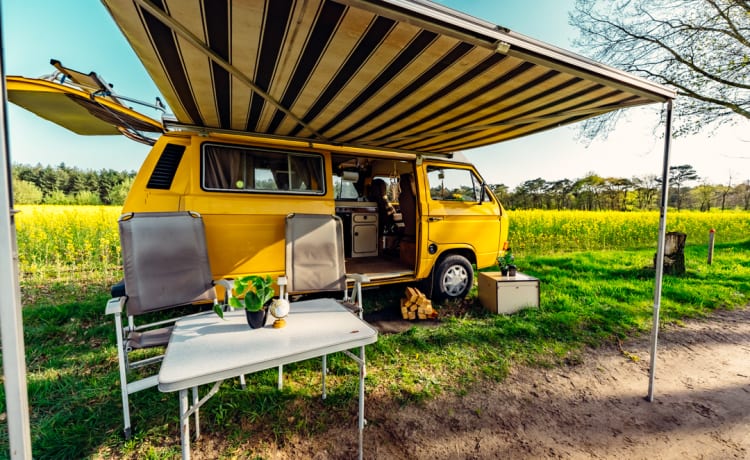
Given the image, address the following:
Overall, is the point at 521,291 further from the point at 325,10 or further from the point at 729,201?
the point at 729,201

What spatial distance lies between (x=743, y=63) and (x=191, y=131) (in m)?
13.4

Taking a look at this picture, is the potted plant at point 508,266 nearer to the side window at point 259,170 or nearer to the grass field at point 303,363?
the grass field at point 303,363

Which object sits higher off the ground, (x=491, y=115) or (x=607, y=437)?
(x=491, y=115)

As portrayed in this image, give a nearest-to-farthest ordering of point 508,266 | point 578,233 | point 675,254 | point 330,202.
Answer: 1. point 330,202
2. point 508,266
3. point 675,254
4. point 578,233

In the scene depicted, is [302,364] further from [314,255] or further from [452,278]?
[452,278]

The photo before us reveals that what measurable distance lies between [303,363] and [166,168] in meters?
2.36

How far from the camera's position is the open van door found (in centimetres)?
253

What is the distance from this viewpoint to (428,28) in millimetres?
1658

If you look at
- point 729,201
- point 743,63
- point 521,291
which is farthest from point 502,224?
point 729,201

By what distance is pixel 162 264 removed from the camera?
2.50m

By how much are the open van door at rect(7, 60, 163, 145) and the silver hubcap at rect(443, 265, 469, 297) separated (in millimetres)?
4169

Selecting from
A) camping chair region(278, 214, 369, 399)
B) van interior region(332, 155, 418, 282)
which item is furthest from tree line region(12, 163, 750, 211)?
camping chair region(278, 214, 369, 399)

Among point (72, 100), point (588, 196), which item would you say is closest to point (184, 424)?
point (72, 100)

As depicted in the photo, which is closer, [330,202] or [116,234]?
[330,202]
